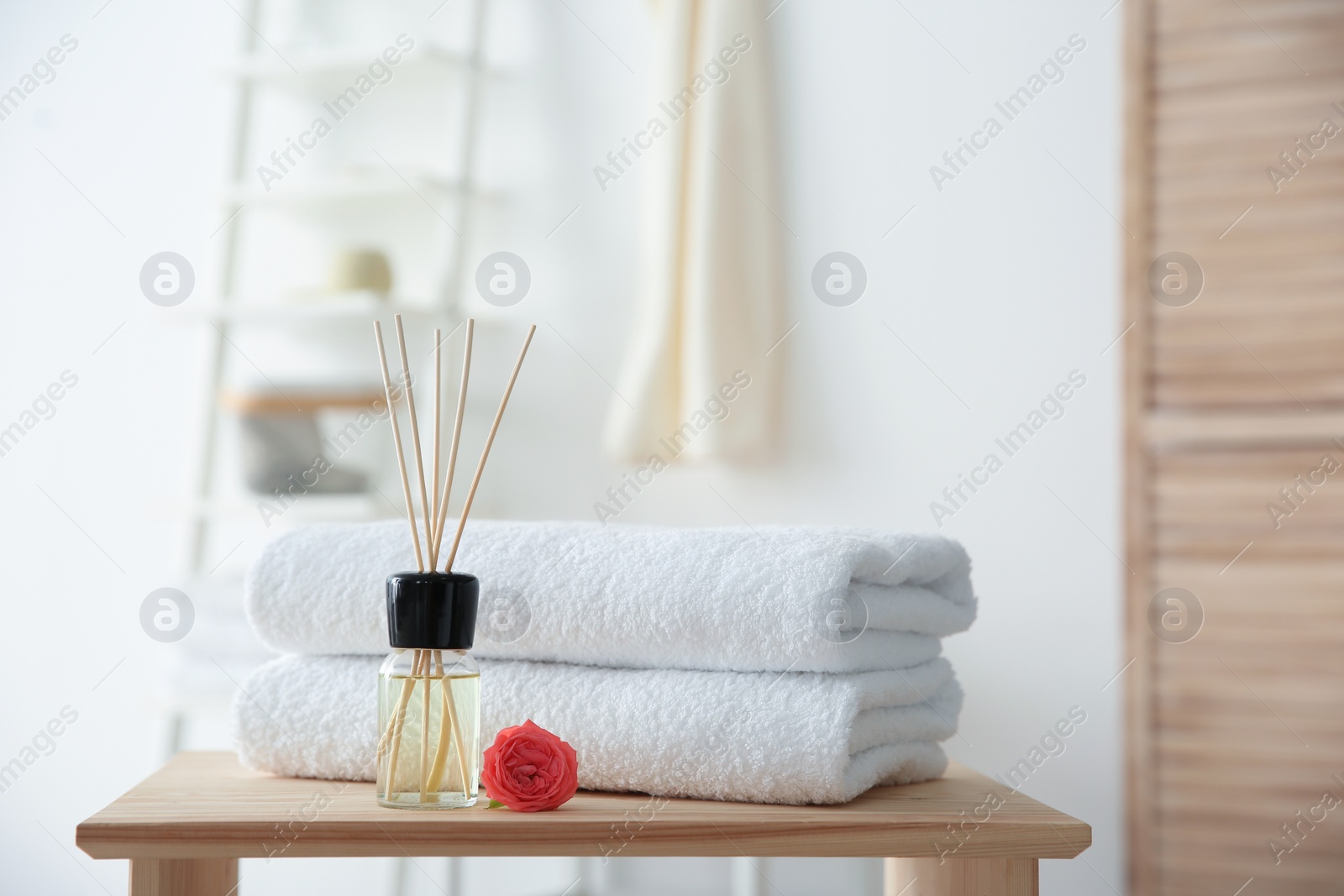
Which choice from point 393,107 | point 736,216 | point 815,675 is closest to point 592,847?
point 815,675

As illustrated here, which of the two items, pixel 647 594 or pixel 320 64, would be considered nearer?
pixel 647 594

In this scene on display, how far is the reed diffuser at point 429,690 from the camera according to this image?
541 millimetres

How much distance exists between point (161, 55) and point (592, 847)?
1.29 metres

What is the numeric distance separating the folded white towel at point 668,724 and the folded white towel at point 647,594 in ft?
0.04

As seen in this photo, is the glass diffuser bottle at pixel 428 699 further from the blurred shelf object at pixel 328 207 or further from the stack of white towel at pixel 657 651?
the blurred shelf object at pixel 328 207

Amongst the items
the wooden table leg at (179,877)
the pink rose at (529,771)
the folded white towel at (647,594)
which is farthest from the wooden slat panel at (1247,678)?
the wooden table leg at (179,877)

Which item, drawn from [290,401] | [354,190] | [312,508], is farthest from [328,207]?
[312,508]

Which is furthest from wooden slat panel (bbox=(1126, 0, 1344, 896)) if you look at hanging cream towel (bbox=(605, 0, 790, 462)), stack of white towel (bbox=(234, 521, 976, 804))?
stack of white towel (bbox=(234, 521, 976, 804))

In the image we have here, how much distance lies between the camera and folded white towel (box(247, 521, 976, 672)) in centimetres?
56

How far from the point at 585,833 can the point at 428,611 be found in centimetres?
12

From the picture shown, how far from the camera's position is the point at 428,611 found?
0.54m

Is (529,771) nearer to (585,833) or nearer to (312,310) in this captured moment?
(585,833)

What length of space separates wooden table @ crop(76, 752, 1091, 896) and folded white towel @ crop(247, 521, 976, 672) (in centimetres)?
7

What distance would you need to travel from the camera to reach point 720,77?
122 cm
